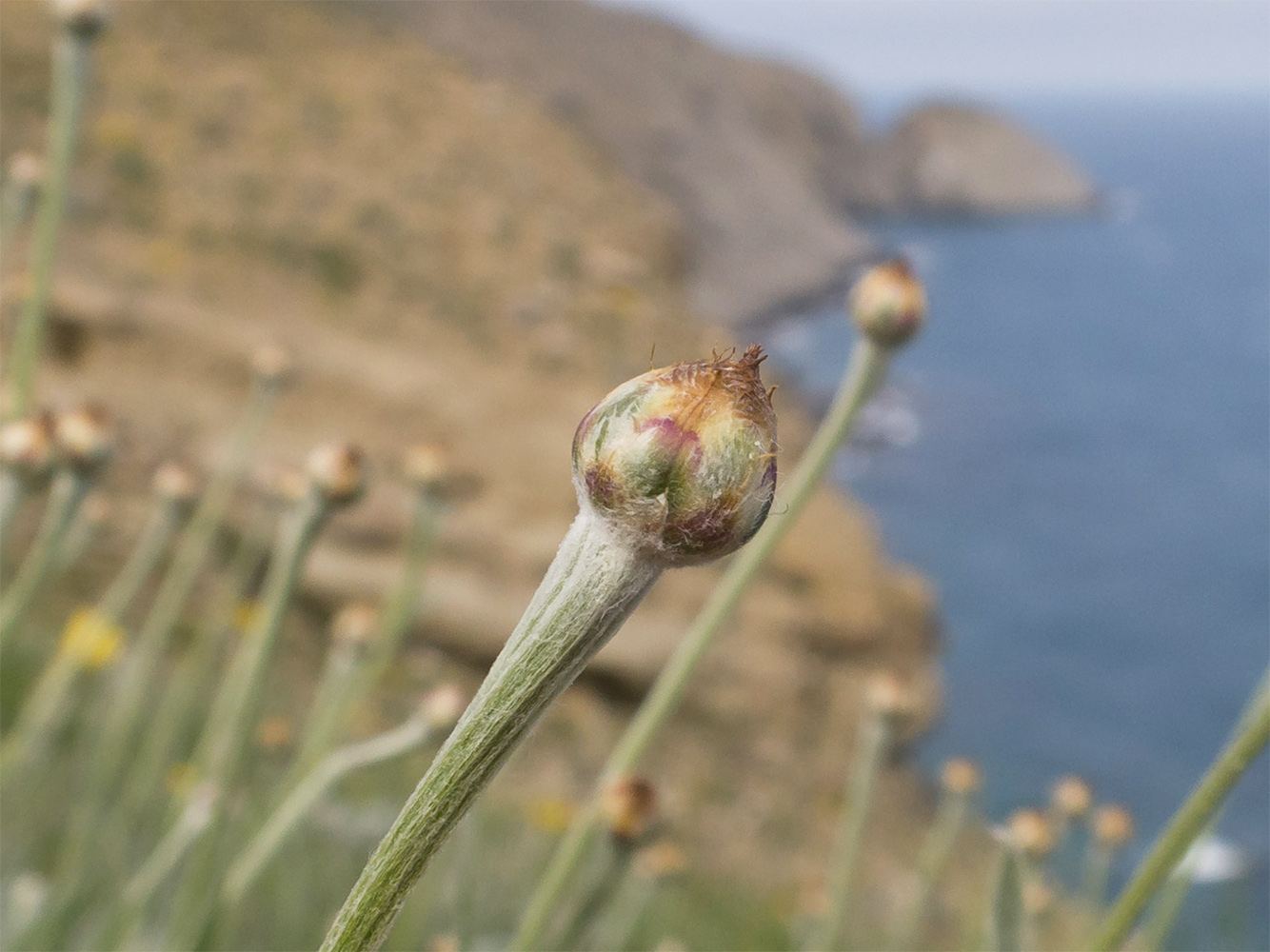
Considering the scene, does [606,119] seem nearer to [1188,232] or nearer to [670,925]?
[1188,232]

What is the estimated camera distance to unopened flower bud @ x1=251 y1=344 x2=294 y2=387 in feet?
5.65

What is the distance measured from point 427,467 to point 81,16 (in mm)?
617

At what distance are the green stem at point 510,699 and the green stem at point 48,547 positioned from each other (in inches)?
26.5

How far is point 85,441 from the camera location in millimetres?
1031

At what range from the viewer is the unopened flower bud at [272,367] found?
5.65ft

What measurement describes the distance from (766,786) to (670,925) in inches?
162

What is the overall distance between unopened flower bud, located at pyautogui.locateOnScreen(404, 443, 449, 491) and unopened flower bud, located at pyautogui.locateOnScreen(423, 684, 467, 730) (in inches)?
23.7

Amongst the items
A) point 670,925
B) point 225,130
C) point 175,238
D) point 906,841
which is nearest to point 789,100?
point 225,130

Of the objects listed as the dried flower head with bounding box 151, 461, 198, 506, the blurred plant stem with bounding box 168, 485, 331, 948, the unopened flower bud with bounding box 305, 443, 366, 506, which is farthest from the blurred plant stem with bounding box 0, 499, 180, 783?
the unopened flower bud with bounding box 305, 443, 366, 506

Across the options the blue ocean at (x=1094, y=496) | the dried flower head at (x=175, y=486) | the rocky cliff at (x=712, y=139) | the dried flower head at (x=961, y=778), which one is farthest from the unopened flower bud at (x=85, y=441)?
the rocky cliff at (x=712, y=139)

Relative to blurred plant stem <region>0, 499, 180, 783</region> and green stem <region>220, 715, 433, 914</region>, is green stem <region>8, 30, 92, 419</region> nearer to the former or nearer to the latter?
blurred plant stem <region>0, 499, 180, 783</region>

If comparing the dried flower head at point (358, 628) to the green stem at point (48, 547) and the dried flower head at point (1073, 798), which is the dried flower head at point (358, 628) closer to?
the green stem at point (48, 547)

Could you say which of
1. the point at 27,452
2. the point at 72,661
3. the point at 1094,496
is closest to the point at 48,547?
the point at 27,452

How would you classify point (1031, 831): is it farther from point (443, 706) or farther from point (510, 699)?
point (510, 699)
